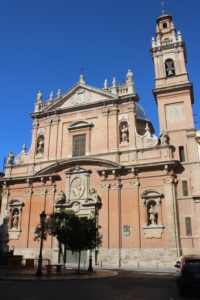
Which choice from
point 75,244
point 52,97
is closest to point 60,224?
point 75,244

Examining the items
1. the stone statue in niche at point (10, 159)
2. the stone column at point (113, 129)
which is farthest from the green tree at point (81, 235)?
the stone statue in niche at point (10, 159)

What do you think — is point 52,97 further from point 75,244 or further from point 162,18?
point 75,244

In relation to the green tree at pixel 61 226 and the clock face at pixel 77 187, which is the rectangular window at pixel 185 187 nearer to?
the clock face at pixel 77 187

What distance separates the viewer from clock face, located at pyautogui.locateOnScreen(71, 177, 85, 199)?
27.3 metres

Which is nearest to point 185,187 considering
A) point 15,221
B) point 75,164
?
point 75,164

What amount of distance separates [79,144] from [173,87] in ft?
32.4

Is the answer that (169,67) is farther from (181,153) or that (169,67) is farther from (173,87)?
(181,153)

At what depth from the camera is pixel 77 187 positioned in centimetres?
2758

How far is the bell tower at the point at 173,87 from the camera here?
86.7ft

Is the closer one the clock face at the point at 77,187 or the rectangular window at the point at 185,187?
the rectangular window at the point at 185,187

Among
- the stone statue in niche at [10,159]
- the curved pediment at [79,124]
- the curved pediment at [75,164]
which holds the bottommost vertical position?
the curved pediment at [75,164]

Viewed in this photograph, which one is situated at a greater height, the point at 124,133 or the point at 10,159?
the point at 124,133

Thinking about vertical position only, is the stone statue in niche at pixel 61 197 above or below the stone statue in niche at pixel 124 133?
below

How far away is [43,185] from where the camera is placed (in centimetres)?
2922
